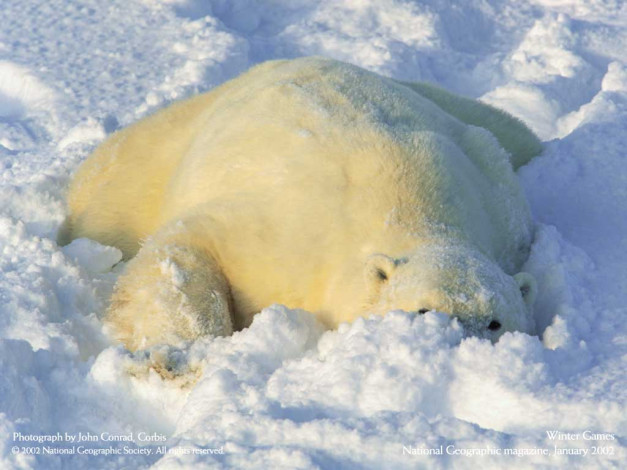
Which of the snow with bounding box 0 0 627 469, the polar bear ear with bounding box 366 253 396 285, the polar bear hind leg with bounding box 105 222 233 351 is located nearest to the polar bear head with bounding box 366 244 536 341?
the polar bear ear with bounding box 366 253 396 285

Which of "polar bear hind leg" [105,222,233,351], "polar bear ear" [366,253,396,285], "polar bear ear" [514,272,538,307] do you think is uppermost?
"polar bear ear" [366,253,396,285]

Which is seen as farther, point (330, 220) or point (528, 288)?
point (330, 220)

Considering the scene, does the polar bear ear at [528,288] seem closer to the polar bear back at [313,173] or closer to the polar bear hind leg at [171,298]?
the polar bear back at [313,173]

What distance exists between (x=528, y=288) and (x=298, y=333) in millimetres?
967

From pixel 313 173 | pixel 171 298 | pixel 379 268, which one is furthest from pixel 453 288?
pixel 171 298

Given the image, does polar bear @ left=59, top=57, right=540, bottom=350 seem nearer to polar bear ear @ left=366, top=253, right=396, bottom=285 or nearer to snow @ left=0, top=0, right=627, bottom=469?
polar bear ear @ left=366, top=253, right=396, bottom=285

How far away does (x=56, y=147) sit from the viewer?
623 centimetres

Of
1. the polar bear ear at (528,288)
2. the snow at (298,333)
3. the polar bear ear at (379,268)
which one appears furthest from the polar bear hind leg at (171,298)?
the polar bear ear at (528,288)

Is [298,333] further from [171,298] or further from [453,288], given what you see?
[171,298]

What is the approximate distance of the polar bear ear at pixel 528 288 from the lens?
3660mm

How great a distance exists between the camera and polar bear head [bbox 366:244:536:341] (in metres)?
3.24

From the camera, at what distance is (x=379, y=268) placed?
11.4ft

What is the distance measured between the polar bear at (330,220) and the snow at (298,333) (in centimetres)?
19

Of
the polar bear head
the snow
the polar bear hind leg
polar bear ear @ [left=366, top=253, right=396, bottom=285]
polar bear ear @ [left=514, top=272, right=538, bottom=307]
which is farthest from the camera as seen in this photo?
the polar bear hind leg
